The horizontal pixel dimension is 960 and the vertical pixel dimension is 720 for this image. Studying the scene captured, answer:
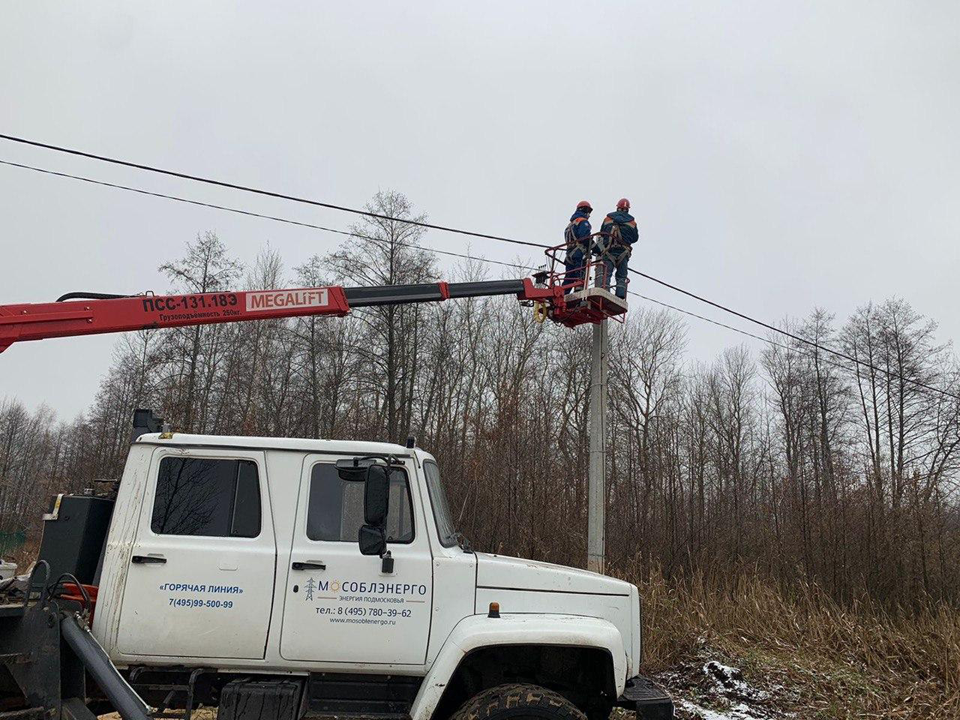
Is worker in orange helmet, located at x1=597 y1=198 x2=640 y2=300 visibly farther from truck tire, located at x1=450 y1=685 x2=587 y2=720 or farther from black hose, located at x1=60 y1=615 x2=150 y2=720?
black hose, located at x1=60 y1=615 x2=150 y2=720

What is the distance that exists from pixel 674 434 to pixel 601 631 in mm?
15568

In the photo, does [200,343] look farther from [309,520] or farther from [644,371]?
[309,520]

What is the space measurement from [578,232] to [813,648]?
7.58 m

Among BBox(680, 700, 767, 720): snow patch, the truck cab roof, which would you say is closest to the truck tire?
the truck cab roof

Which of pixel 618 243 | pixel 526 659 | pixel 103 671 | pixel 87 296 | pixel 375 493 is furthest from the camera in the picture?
pixel 618 243

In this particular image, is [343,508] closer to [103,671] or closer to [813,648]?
[103,671]

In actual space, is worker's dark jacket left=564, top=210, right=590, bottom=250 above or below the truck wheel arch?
above

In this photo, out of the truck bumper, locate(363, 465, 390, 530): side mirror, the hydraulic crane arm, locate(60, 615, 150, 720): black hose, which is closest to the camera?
locate(60, 615, 150, 720): black hose

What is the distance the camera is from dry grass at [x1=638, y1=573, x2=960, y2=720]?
7637 millimetres

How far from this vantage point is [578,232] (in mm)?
12664

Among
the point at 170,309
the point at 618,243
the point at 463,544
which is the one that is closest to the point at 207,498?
the point at 463,544

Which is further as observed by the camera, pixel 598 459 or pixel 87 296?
pixel 598 459

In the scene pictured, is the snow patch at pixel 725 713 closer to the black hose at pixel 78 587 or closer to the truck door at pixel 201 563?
the truck door at pixel 201 563

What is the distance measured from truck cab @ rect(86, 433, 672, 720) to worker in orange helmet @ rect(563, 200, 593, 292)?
8.14 metres
